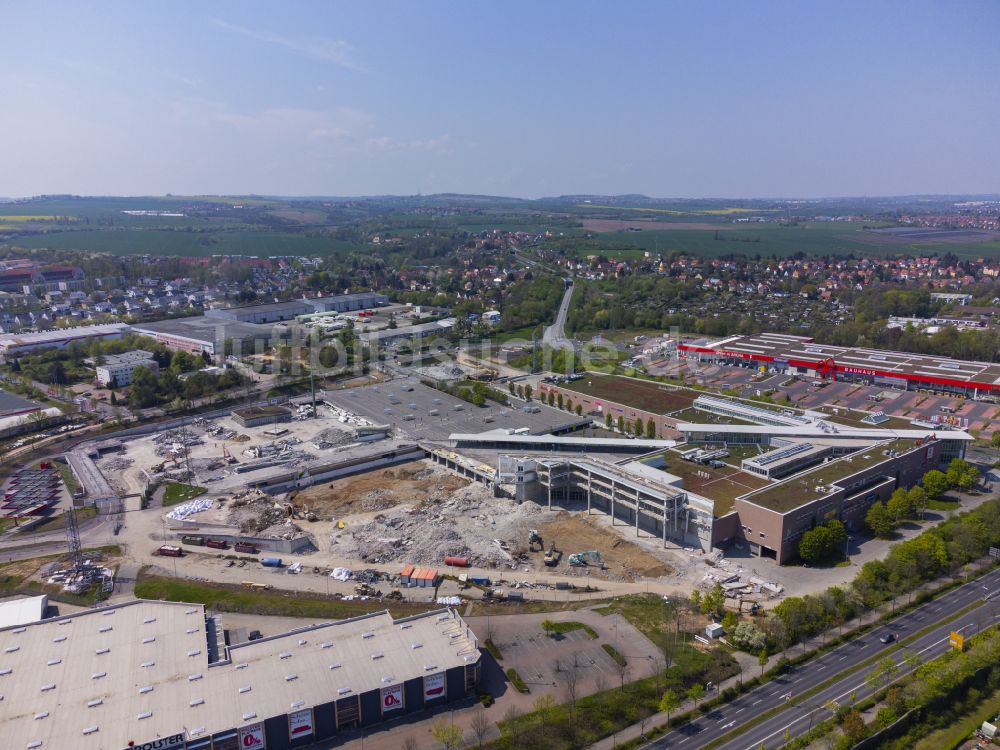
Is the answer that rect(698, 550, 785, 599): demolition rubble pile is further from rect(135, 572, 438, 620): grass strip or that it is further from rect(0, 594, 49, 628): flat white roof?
rect(0, 594, 49, 628): flat white roof

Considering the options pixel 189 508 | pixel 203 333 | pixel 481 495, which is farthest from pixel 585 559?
pixel 203 333

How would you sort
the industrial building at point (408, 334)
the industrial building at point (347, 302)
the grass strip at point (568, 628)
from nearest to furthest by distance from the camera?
1. the grass strip at point (568, 628)
2. the industrial building at point (408, 334)
3. the industrial building at point (347, 302)

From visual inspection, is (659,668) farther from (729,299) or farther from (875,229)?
(875,229)

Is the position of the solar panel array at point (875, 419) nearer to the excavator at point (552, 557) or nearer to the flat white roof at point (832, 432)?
the flat white roof at point (832, 432)

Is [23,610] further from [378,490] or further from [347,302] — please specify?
[347,302]

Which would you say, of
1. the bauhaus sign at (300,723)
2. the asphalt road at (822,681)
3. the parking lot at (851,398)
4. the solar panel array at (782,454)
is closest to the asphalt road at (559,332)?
A: the parking lot at (851,398)

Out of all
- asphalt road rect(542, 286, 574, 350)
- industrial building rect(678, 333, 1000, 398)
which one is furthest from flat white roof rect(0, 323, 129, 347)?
industrial building rect(678, 333, 1000, 398)
